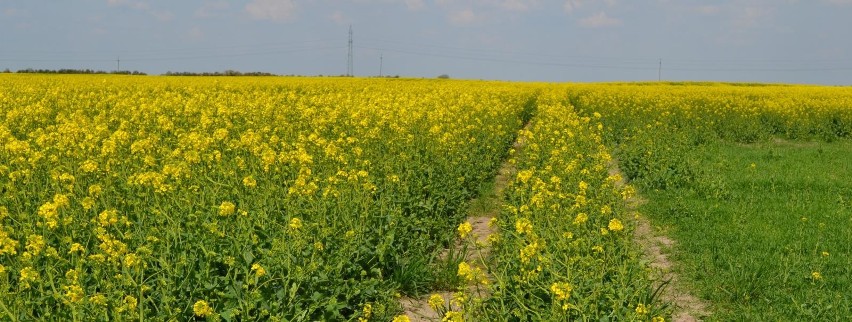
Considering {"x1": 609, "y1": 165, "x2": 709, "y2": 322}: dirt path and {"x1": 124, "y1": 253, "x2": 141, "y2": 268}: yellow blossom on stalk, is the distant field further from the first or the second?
{"x1": 609, "y1": 165, "x2": 709, "y2": 322}: dirt path

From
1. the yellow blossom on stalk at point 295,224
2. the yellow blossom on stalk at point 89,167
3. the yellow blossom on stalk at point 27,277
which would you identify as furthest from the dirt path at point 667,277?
the yellow blossom on stalk at point 89,167

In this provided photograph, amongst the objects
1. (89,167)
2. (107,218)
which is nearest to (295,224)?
(107,218)

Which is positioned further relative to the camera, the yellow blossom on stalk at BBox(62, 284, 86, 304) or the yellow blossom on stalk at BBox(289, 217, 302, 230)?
the yellow blossom on stalk at BBox(289, 217, 302, 230)

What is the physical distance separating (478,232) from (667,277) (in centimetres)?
238

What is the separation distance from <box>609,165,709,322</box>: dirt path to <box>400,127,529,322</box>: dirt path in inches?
61.3

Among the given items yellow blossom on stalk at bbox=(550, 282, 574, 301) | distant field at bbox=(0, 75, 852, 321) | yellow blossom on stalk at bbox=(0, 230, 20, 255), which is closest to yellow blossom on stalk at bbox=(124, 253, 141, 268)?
distant field at bbox=(0, 75, 852, 321)

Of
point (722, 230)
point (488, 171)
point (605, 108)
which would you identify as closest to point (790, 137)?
point (605, 108)

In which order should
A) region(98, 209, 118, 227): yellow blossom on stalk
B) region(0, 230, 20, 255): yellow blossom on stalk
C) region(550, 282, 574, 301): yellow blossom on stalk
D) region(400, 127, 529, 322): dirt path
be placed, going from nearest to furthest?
region(0, 230, 20, 255): yellow blossom on stalk → region(550, 282, 574, 301): yellow blossom on stalk → region(98, 209, 118, 227): yellow blossom on stalk → region(400, 127, 529, 322): dirt path

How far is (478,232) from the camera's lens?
9008 mm

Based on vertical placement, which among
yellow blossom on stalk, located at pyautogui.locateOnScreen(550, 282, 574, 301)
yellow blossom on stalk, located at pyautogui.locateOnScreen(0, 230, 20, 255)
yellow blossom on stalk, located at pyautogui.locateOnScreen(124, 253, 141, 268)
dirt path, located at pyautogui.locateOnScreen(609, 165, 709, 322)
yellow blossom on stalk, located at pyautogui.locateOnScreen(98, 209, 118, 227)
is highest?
yellow blossom on stalk, located at pyautogui.locateOnScreen(98, 209, 118, 227)

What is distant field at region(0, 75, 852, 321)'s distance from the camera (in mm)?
4703

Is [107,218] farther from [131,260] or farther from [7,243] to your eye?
[131,260]

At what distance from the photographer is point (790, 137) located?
21.5 m

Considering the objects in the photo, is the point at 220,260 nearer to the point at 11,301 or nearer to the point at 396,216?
the point at 11,301
